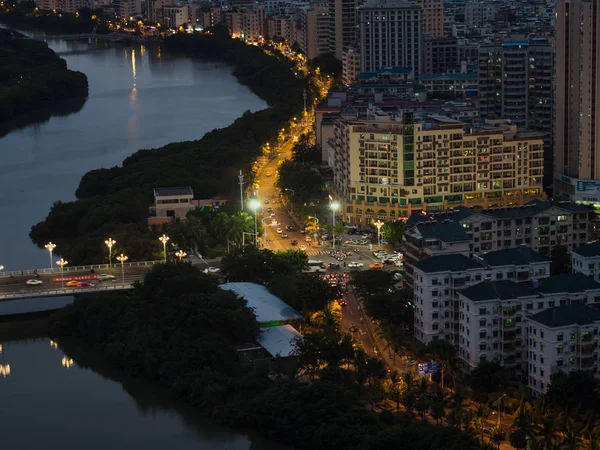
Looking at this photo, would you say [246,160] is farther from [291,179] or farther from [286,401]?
[286,401]

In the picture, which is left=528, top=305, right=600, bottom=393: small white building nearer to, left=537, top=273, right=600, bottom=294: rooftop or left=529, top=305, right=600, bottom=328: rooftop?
left=529, top=305, right=600, bottom=328: rooftop

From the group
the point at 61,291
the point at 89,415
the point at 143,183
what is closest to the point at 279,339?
the point at 89,415

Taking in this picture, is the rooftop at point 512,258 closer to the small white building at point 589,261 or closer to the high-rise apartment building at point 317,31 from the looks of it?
the small white building at point 589,261

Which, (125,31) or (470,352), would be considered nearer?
(470,352)

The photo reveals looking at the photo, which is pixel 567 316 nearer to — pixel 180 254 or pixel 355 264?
pixel 355 264

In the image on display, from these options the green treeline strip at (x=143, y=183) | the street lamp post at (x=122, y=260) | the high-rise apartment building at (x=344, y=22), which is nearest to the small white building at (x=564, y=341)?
the street lamp post at (x=122, y=260)

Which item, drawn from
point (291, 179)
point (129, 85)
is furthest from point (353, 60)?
point (291, 179)

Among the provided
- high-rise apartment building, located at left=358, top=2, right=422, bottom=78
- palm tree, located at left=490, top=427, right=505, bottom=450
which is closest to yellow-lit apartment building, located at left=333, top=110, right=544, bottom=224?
palm tree, located at left=490, top=427, right=505, bottom=450
